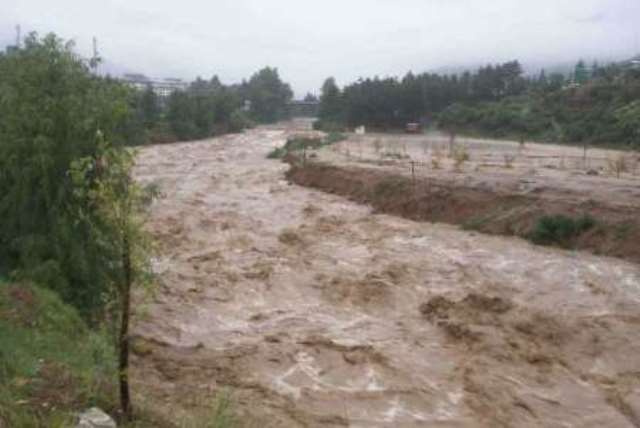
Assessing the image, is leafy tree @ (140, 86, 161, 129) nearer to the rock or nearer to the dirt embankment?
the dirt embankment

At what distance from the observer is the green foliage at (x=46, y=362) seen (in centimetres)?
661

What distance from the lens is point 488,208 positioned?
24.7m

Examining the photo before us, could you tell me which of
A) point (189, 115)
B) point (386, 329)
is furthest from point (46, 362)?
point (189, 115)

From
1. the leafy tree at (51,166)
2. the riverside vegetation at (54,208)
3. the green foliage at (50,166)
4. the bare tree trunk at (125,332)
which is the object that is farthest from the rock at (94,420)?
the green foliage at (50,166)

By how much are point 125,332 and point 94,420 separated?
77 cm

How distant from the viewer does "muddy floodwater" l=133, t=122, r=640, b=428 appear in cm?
1012

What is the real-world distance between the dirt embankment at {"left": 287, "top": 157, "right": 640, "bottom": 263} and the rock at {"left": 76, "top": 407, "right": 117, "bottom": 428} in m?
15.6

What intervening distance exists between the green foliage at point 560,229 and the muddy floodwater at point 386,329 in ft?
2.51

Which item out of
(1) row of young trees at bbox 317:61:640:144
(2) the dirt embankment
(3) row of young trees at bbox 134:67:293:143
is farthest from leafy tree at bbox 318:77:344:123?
(2) the dirt embankment

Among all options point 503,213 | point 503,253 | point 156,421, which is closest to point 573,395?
point 156,421

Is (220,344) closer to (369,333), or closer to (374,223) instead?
(369,333)

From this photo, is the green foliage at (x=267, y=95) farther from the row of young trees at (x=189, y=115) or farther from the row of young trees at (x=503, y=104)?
the row of young trees at (x=503, y=104)

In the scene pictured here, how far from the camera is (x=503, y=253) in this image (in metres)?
20.4

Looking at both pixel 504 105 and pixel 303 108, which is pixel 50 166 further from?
pixel 303 108
